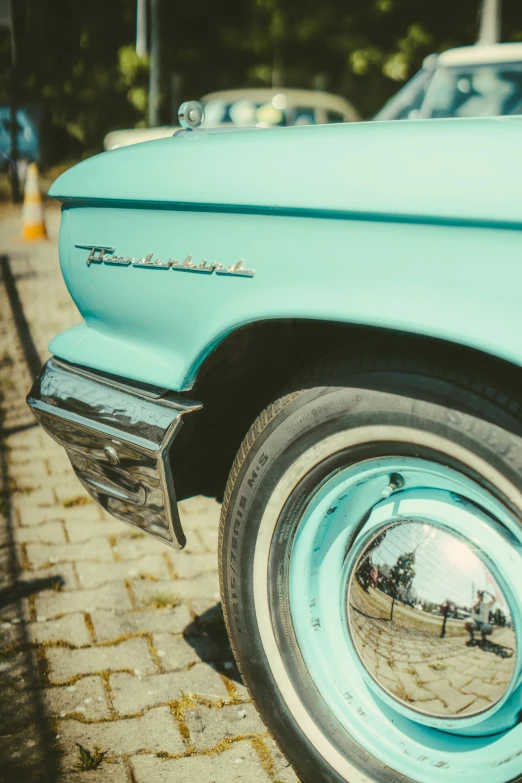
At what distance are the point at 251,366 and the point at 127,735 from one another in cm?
102

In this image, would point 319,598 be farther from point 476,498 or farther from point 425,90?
point 425,90

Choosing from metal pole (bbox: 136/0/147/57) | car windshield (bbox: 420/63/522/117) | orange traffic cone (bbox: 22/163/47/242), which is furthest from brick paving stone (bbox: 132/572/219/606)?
metal pole (bbox: 136/0/147/57)

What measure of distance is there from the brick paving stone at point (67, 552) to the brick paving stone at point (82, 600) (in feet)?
0.70

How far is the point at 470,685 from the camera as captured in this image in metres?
1.46

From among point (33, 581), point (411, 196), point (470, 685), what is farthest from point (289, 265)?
point (33, 581)

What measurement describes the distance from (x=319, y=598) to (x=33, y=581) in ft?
4.59

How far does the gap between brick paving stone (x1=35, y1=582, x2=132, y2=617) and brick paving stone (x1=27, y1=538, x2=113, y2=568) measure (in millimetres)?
212

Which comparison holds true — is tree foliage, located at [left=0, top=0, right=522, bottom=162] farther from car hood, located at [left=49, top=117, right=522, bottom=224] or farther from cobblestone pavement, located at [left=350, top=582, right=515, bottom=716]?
cobblestone pavement, located at [left=350, top=582, right=515, bottom=716]

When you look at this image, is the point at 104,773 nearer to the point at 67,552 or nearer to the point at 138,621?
the point at 138,621

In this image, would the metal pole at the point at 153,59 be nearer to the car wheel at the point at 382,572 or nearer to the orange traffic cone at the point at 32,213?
the orange traffic cone at the point at 32,213

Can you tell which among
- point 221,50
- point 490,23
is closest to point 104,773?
point 490,23

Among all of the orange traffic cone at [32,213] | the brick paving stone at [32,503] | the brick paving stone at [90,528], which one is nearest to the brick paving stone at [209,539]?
the brick paving stone at [90,528]

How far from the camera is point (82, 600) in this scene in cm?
261

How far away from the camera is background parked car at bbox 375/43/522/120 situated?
9.76 feet
